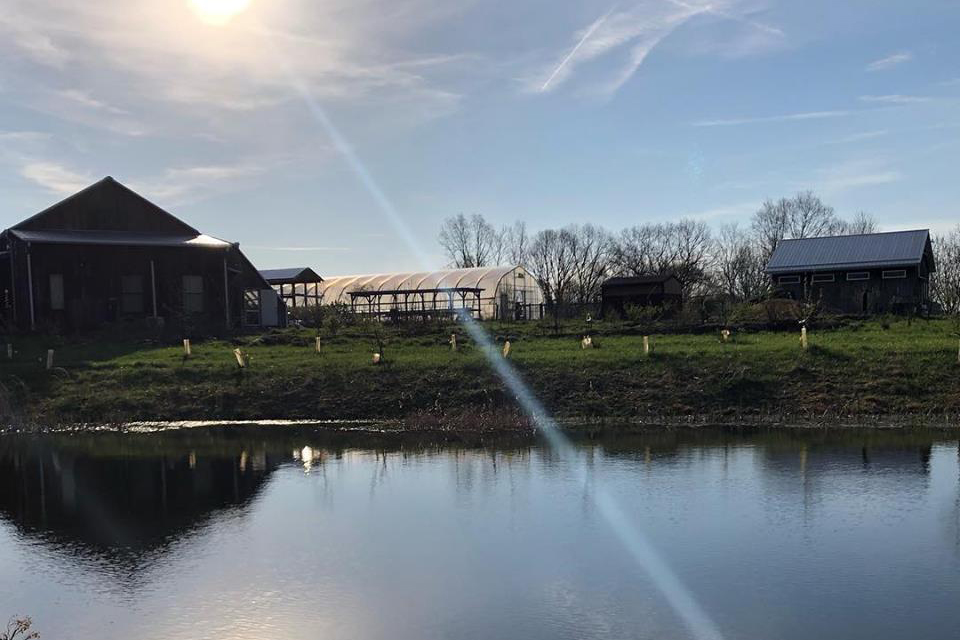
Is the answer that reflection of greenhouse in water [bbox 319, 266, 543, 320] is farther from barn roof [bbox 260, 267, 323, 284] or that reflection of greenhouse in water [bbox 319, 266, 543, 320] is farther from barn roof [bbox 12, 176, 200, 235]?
barn roof [bbox 12, 176, 200, 235]

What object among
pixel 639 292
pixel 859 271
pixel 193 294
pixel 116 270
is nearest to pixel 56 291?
pixel 116 270

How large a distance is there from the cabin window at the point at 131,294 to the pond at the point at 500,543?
22.7 meters

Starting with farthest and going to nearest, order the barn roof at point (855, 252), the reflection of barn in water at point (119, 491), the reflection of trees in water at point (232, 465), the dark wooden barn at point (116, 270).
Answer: the barn roof at point (855, 252) → the dark wooden barn at point (116, 270) → the reflection of trees in water at point (232, 465) → the reflection of barn in water at point (119, 491)

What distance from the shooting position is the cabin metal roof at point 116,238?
38.8 m

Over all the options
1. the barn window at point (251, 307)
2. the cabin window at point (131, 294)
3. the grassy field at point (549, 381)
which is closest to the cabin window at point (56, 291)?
the cabin window at point (131, 294)

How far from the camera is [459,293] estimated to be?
196 ft

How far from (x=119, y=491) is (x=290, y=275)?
40519mm

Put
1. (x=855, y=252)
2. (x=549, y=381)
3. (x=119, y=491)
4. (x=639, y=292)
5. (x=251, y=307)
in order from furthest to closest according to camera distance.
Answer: (x=855, y=252), (x=639, y=292), (x=251, y=307), (x=549, y=381), (x=119, y=491)

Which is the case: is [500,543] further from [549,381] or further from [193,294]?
[193,294]

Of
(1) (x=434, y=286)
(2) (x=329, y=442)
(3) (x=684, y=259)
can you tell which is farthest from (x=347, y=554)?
(3) (x=684, y=259)

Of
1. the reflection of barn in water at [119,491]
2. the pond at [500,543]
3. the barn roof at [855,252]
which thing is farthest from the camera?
the barn roof at [855,252]

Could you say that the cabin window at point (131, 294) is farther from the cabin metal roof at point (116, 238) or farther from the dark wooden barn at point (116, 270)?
the cabin metal roof at point (116, 238)

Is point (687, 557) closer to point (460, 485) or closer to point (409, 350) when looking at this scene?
point (460, 485)

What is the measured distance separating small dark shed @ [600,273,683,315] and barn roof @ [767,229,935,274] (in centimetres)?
703
